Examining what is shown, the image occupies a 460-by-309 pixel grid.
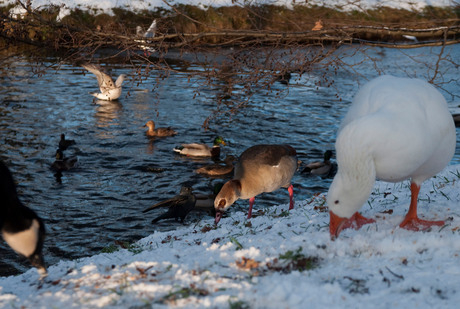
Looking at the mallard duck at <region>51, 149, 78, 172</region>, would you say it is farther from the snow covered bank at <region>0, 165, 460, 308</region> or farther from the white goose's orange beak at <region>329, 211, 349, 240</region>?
the white goose's orange beak at <region>329, 211, 349, 240</region>

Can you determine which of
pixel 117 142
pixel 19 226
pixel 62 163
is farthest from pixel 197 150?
pixel 19 226

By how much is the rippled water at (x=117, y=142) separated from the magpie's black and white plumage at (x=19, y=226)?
308 centimetres

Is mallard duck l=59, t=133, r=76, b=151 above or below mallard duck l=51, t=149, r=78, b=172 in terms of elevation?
above

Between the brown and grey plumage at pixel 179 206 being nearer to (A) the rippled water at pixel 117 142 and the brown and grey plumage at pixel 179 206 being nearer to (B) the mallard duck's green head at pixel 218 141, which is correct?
(A) the rippled water at pixel 117 142

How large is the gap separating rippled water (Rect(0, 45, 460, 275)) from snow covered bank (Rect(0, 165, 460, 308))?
344 centimetres

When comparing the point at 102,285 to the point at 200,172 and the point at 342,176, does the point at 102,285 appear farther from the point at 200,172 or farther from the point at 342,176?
the point at 200,172

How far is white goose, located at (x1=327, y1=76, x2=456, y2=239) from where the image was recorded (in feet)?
15.1

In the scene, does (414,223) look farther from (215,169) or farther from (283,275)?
(215,169)

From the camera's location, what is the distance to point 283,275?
427 cm

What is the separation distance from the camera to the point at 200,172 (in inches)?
552

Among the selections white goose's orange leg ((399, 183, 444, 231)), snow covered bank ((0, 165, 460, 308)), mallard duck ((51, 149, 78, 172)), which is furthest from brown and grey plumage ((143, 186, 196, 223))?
white goose's orange leg ((399, 183, 444, 231))

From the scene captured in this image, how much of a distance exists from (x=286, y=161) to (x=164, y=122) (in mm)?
9075

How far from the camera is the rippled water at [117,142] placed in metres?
10.5

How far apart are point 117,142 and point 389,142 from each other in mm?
12289
